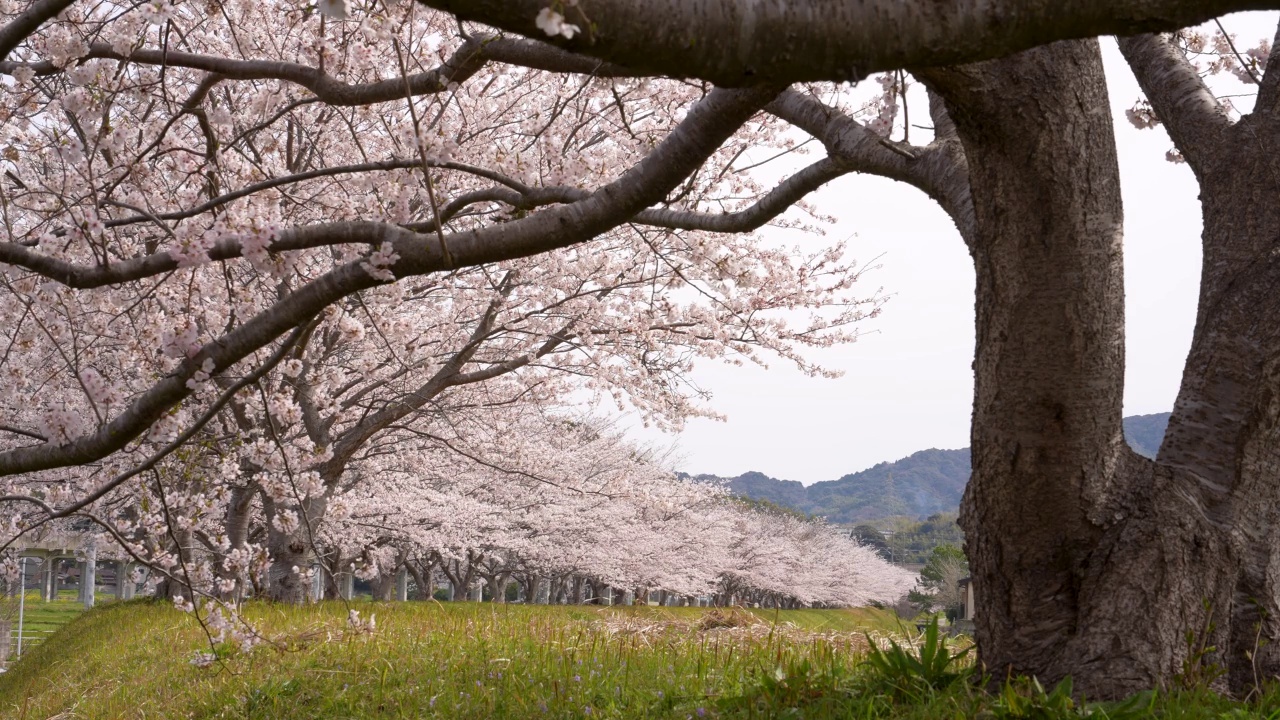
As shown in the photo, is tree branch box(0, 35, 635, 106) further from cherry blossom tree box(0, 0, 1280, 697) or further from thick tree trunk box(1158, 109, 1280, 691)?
thick tree trunk box(1158, 109, 1280, 691)

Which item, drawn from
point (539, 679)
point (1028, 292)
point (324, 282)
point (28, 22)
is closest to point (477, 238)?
point (324, 282)

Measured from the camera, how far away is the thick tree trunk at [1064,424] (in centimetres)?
316

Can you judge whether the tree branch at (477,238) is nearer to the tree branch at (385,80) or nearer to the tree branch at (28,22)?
the tree branch at (28,22)

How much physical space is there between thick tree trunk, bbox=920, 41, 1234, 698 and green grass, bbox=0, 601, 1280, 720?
267 millimetres

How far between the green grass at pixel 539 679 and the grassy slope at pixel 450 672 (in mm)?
15

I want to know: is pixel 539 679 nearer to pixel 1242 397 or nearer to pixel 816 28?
pixel 1242 397

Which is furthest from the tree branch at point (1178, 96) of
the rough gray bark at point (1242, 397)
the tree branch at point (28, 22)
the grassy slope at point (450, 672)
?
the tree branch at point (28, 22)

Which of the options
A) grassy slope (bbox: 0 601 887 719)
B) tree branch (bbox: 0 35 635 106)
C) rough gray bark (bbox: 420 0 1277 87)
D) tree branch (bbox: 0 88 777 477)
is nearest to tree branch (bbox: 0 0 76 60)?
tree branch (bbox: 0 88 777 477)

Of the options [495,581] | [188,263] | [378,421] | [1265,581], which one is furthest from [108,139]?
[495,581]

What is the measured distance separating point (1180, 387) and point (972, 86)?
1815 mm

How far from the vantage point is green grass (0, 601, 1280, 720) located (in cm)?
332

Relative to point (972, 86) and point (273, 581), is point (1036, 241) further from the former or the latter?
point (273, 581)

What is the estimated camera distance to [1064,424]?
3.32 metres

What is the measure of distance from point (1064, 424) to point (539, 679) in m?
2.77
